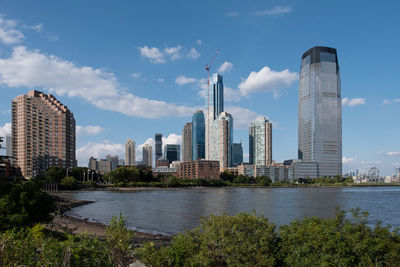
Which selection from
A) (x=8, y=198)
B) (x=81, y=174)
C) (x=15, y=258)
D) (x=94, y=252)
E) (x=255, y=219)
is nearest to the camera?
(x=15, y=258)

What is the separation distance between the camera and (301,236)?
14.5m

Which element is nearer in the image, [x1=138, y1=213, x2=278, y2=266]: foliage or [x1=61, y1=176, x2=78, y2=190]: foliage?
[x1=138, y1=213, x2=278, y2=266]: foliage

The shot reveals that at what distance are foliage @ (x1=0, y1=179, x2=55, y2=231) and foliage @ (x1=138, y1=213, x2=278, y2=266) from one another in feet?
49.5

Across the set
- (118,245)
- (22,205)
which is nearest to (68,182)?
(22,205)

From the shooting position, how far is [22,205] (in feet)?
90.5

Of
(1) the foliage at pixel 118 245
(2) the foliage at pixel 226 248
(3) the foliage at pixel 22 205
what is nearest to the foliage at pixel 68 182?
(3) the foliage at pixel 22 205

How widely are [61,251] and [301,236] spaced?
9671 mm

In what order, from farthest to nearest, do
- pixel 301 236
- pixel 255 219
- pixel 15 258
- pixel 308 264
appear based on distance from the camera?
pixel 255 219 < pixel 301 236 < pixel 308 264 < pixel 15 258

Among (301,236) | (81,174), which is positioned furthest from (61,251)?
(81,174)

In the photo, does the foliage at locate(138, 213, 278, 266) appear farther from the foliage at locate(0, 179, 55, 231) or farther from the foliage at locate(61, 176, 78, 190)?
the foliage at locate(61, 176, 78, 190)

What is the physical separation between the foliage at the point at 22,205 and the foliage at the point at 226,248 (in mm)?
15084

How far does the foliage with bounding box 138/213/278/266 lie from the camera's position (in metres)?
14.6

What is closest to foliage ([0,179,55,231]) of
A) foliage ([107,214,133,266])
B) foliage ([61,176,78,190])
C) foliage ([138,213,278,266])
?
foliage ([138,213,278,266])

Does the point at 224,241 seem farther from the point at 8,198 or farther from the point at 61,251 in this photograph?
the point at 8,198
